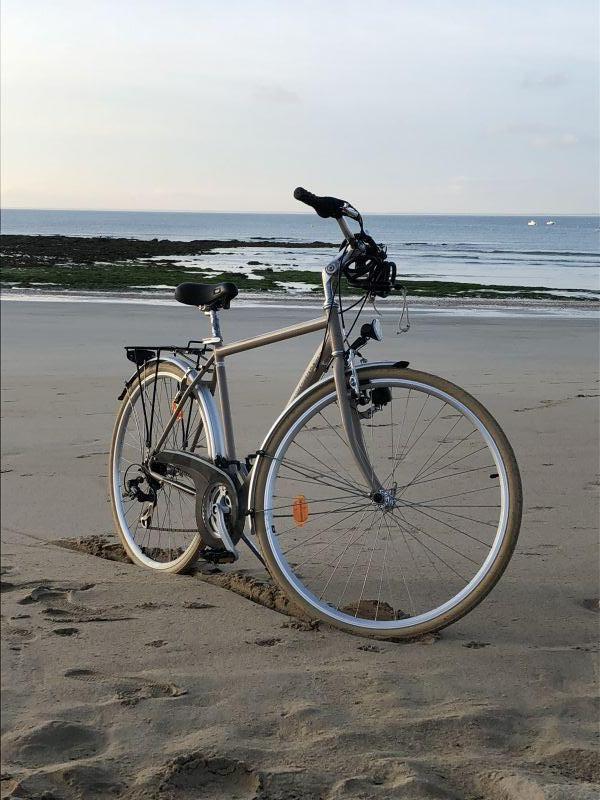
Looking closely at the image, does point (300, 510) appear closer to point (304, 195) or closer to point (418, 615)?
point (418, 615)

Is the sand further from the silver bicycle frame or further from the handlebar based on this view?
the handlebar

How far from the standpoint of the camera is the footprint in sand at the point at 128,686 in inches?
103

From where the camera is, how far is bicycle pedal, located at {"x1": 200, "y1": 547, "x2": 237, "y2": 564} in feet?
11.7

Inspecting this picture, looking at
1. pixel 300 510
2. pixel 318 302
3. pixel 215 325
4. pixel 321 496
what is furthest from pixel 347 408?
pixel 318 302

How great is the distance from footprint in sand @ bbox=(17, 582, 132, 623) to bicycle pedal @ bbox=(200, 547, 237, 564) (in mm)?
450

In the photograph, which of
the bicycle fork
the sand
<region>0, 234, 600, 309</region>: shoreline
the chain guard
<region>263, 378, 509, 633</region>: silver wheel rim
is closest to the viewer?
the sand

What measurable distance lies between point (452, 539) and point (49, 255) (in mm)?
29908

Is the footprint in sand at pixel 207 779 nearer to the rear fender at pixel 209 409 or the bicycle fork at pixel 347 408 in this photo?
the bicycle fork at pixel 347 408

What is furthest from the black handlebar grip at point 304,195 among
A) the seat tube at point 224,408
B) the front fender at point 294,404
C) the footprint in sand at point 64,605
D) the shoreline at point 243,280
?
the shoreline at point 243,280

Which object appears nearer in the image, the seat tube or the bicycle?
the bicycle

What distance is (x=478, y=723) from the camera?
2.61 m

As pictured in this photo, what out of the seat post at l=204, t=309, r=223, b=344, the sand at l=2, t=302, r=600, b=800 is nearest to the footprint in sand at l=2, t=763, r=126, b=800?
the sand at l=2, t=302, r=600, b=800

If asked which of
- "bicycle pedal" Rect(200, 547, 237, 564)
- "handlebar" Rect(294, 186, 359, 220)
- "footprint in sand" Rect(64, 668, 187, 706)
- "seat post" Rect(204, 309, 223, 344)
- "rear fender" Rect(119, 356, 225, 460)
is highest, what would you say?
"handlebar" Rect(294, 186, 359, 220)

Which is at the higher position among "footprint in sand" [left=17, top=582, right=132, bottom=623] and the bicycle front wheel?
the bicycle front wheel
